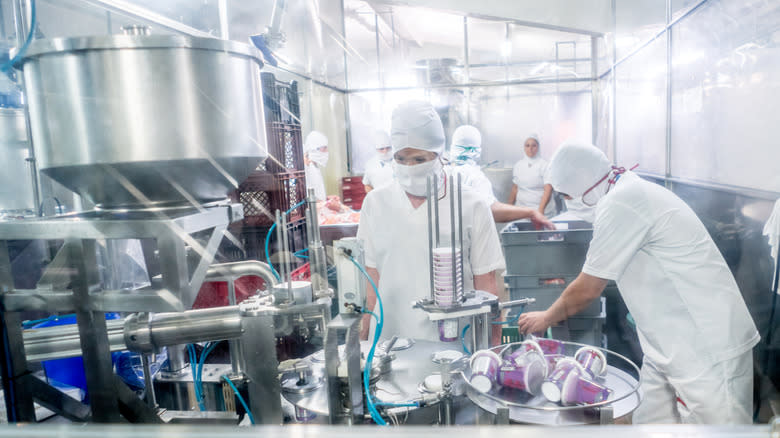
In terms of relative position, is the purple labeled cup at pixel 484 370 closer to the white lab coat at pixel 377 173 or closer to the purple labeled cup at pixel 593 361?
the purple labeled cup at pixel 593 361

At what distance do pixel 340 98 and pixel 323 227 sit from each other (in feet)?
12.3

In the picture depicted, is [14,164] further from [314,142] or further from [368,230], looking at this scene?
[314,142]

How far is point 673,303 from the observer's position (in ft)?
5.22

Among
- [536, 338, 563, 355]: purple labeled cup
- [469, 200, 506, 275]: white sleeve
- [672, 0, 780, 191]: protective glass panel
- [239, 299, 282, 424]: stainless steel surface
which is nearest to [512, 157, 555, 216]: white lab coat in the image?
[672, 0, 780, 191]: protective glass panel

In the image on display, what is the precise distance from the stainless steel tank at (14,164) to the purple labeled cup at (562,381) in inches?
75.5

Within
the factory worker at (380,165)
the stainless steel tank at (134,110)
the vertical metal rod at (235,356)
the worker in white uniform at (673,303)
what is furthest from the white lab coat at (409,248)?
the factory worker at (380,165)

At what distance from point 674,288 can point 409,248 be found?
918 mm

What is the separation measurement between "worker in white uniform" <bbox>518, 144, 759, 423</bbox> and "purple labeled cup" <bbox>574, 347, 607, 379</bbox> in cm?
61

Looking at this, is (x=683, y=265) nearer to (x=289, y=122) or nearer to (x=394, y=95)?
(x=289, y=122)

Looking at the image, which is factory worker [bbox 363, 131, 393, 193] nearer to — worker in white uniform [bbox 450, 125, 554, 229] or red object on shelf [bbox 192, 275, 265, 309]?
worker in white uniform [bbox 450, 125, 554, 229]

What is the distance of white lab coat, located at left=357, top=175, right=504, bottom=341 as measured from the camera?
179 centimetres

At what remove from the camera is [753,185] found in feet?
6.59

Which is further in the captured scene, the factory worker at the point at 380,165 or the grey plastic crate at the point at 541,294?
the factory worker at the point at 380,165

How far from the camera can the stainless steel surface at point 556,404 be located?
0.87m
